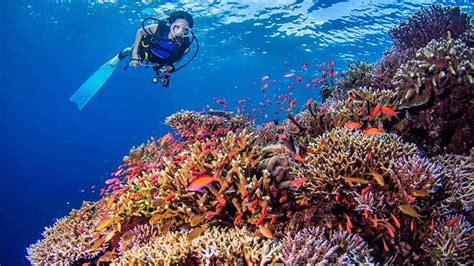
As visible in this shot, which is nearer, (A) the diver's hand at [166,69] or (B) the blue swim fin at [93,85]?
(A) the diver's hand at [166,69]

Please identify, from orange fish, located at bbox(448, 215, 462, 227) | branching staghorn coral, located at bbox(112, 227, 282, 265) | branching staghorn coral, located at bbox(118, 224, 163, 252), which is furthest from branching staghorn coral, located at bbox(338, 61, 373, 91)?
branching staghorn coral, located at bbox(118, 224, 163, 252)

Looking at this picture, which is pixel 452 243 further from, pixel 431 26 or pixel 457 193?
pixel 431 26

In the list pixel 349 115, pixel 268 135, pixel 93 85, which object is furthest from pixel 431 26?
pixel 93 85

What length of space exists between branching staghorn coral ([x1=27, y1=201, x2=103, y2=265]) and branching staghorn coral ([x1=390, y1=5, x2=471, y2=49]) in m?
9.53

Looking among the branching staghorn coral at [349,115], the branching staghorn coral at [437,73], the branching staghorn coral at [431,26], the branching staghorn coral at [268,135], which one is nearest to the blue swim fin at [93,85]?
the branching staghorn coral at [268,135]

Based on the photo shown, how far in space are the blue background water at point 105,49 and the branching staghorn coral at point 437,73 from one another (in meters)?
18.1

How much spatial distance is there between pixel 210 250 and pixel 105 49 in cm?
5412

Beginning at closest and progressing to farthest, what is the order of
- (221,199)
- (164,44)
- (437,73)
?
(221,199) < (437,73) < (164,44)

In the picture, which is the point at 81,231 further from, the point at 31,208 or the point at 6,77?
the point at 6,77

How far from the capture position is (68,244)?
526cm

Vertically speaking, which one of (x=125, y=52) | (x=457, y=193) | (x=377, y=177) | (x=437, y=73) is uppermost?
(x=125, y=52)

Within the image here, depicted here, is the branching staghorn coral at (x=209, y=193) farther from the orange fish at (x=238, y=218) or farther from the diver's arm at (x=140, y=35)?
the diver's arm at (x=140, y=35)

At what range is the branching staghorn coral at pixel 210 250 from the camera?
3.26 metres

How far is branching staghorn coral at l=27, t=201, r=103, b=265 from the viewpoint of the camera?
17.0 ft
